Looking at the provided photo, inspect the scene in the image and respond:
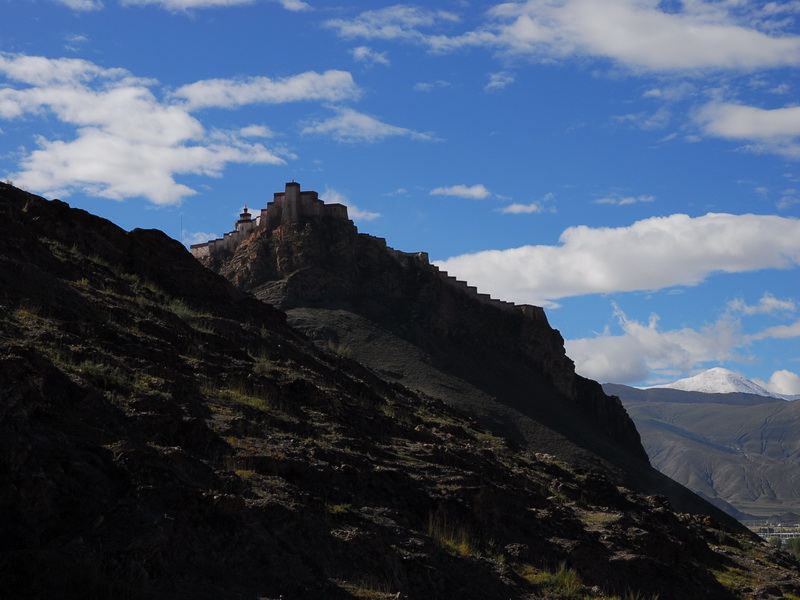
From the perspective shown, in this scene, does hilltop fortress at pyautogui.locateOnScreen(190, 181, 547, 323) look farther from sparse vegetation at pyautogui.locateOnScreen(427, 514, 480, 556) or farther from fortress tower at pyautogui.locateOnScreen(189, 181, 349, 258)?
sparse vegetation at pyautogui.locateOnScreen(427, 514, 480, 556)

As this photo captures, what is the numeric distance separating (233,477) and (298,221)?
5806 cm

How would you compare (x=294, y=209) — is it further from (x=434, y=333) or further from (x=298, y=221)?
(x=434, y=333)

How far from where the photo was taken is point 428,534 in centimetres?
1499

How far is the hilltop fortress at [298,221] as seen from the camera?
71688mm

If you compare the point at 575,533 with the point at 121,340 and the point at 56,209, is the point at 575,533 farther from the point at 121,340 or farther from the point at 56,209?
the point at 56,209

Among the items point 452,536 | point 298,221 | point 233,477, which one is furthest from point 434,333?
point 233,477

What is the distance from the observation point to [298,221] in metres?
70.8

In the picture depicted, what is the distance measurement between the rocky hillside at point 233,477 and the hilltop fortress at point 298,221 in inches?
1773

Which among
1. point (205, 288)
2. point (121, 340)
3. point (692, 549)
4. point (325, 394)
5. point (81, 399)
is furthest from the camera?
point (205, 288)

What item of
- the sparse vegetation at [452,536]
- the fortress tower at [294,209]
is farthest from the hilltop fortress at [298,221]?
the sparse vegetation at [452,536]

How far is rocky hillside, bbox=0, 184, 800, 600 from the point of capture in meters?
11.0

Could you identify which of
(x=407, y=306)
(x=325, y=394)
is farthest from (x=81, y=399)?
(x=407, y=306)

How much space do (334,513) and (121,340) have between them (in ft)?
19.0

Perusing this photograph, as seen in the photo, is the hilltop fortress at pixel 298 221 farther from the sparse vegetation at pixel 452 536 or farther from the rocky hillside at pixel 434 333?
the sparse vegetation at pixel 452 536
